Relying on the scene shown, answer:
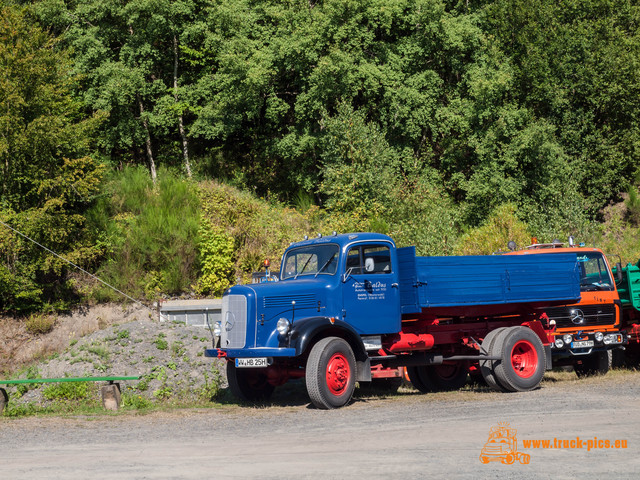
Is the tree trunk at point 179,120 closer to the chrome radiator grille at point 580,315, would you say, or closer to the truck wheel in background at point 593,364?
the truck wheel in background at point 593,364

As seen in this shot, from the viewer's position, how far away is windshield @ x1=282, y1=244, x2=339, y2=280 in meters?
12.8

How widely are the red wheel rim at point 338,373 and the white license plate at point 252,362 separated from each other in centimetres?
105

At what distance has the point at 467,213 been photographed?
35.5m

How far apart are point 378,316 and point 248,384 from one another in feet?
9.14

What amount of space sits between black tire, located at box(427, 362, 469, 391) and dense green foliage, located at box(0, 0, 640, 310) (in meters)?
11.0

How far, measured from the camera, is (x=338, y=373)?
11844 mm

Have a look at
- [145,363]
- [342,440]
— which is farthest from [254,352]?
[145,363]

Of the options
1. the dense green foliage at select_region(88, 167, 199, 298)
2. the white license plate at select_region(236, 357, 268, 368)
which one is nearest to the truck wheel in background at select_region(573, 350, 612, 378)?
the white license plate at select_region(236, 357, 268, 368)

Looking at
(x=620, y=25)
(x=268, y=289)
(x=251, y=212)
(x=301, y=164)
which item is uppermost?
(x=620, y=25)

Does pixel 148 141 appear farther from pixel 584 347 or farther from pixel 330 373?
pixel 330 373

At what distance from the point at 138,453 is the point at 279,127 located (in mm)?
30935

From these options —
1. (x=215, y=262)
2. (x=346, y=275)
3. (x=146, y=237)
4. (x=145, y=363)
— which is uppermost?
(x=146, y=237)

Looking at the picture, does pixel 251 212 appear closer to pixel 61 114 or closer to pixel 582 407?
pixel 61 114

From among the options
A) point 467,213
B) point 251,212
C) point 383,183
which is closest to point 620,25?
point 467,213
